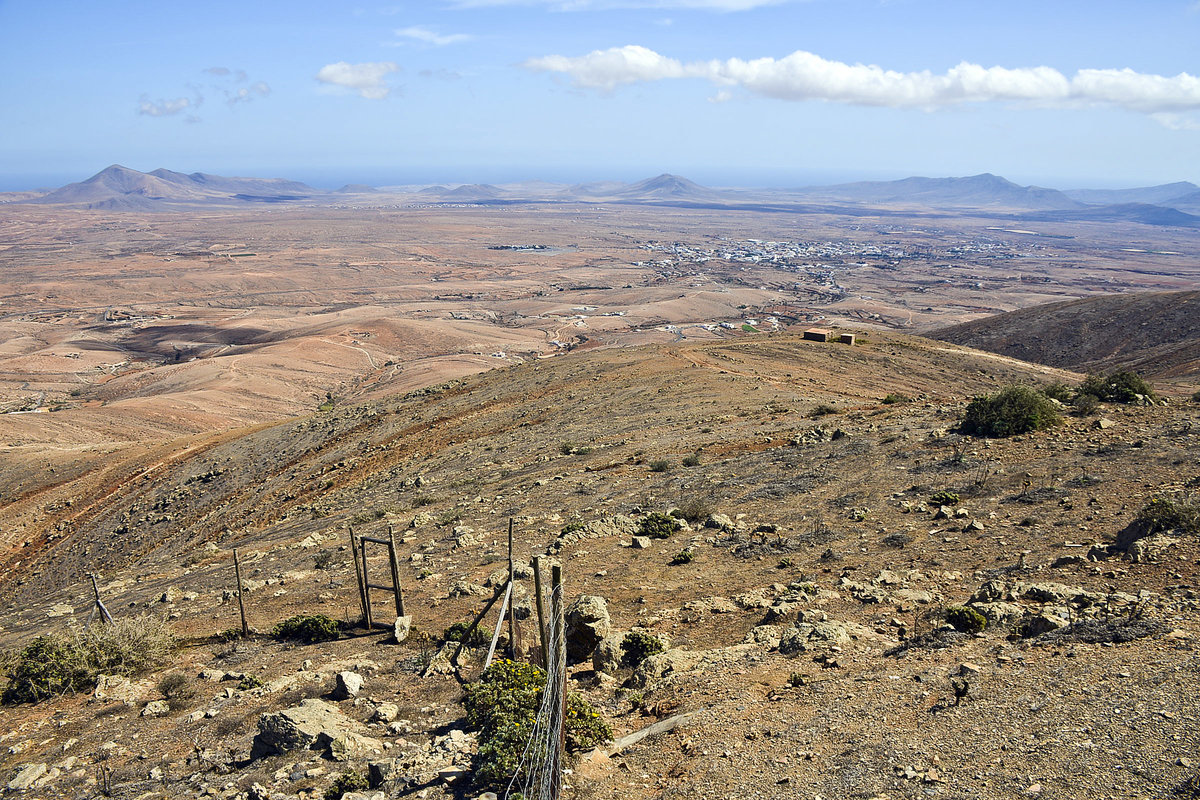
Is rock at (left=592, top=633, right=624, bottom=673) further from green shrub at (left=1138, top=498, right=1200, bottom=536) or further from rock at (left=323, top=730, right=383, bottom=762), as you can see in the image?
green shrub at (left=1138, top=498, right=1200, bottom=536)

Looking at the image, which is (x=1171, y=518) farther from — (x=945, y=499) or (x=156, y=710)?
(x=156, y=710)

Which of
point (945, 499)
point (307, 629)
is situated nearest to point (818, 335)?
point (945, 499)

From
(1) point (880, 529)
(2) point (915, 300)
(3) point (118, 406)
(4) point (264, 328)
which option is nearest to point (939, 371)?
(1) point (880, 529)

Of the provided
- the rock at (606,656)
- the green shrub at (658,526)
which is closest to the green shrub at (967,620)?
the rock at (606,656)

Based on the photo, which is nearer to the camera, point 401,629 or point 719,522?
point 401,629

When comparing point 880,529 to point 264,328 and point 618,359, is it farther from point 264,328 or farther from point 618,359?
point 264,328

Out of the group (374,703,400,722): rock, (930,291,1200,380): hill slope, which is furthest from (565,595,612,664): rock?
(930,291,1200,380): hill slope
